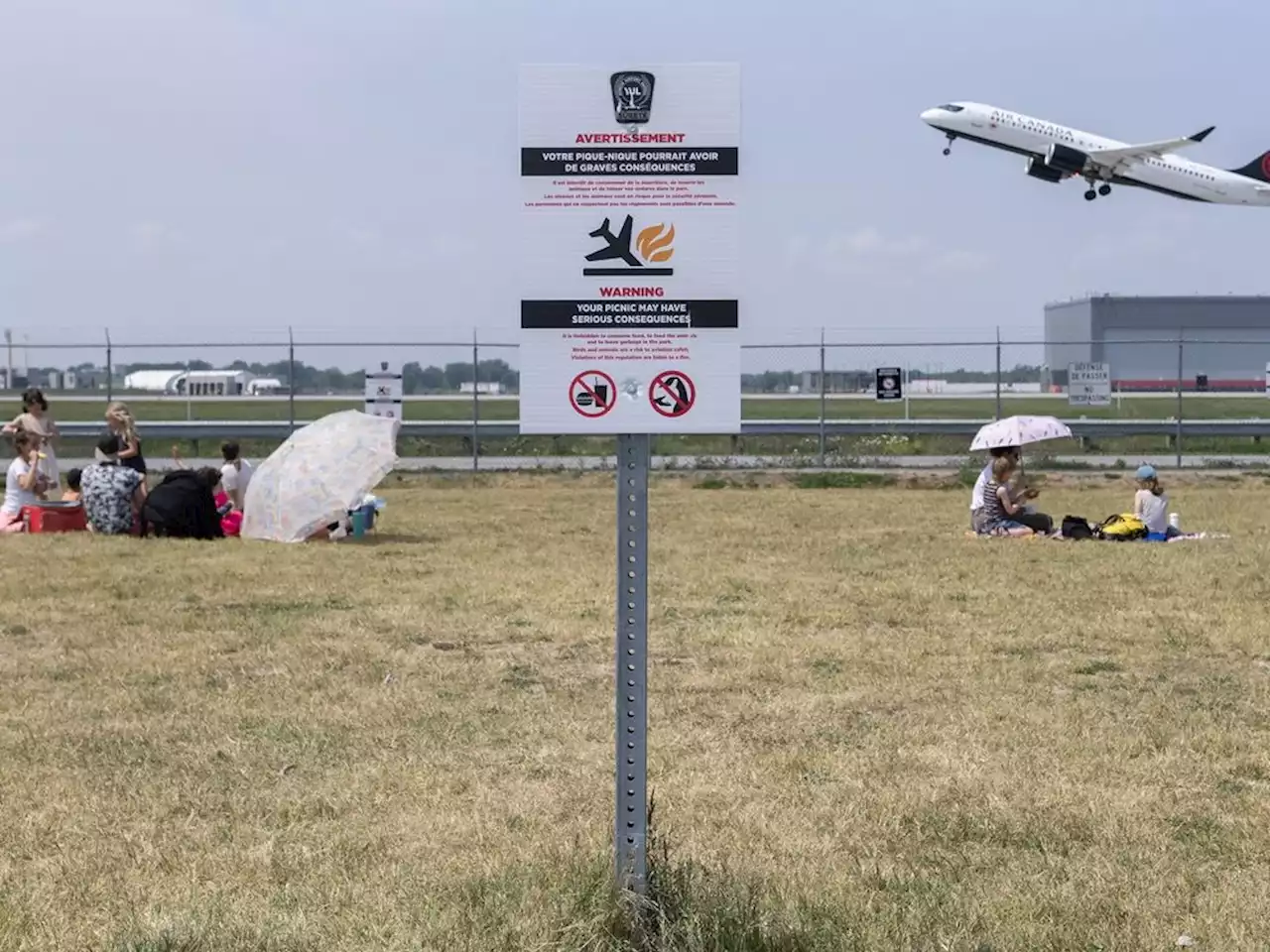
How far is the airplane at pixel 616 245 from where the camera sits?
3980 mm

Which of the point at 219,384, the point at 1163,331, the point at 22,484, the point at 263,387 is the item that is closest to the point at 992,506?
the point at 22,484

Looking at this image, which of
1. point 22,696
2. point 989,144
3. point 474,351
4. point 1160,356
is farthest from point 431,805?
point 1160,356

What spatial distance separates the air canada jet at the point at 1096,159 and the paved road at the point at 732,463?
27052mm

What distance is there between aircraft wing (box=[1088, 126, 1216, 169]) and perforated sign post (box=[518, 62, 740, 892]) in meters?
55.3

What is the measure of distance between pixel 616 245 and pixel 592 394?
388 mm

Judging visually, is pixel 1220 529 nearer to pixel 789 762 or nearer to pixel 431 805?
pixel 789 762

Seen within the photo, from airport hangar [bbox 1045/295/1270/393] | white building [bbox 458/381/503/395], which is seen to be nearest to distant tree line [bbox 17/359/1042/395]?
white building [bbox 458/381/503/395]

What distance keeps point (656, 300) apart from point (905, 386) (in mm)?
28669

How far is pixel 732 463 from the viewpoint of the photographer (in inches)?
1076

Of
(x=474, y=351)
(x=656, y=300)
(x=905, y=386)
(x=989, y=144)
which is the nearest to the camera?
(x=656, y=300)

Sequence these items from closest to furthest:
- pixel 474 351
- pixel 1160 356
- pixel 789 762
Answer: pixel 789 762
pixel 474 351
pixel 1160 356

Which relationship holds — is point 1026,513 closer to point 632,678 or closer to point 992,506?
point 992,506

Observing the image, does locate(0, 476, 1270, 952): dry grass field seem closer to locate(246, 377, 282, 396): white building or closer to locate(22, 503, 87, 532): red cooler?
locate(22, 503, 87, 532): red cooler

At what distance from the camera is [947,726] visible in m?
6.89
